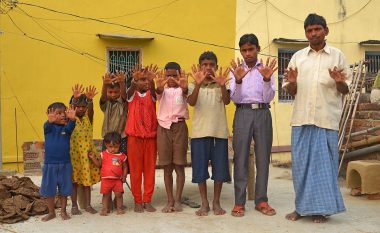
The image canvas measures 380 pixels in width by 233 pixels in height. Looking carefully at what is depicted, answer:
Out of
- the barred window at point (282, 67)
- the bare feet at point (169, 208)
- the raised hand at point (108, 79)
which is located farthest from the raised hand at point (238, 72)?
the barred window at point (282, 67)

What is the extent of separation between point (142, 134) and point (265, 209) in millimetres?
1518

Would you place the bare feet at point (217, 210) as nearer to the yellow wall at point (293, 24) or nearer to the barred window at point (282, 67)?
the yellow wall at point (293, 24)

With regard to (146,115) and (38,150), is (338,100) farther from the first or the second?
(38,150)

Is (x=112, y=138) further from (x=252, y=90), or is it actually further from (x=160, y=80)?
(x=252, y=90)

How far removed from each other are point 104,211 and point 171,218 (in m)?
0.74

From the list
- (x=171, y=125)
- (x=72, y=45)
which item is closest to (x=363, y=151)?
(x=171, y=125)

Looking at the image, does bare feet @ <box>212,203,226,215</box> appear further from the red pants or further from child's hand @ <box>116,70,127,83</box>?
child's hand @ <box>116,70,127,83</box>

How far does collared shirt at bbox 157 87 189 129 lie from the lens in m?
4.70

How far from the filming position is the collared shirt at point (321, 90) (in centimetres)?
423

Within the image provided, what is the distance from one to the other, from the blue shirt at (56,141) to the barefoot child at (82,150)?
293 millimetres

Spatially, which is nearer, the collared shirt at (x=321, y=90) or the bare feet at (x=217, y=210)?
the collared shirt at (x=321, y=90)

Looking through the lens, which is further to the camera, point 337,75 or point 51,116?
point 51,116

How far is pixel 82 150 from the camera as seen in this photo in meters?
4.79

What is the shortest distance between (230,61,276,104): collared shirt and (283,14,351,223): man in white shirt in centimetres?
23
